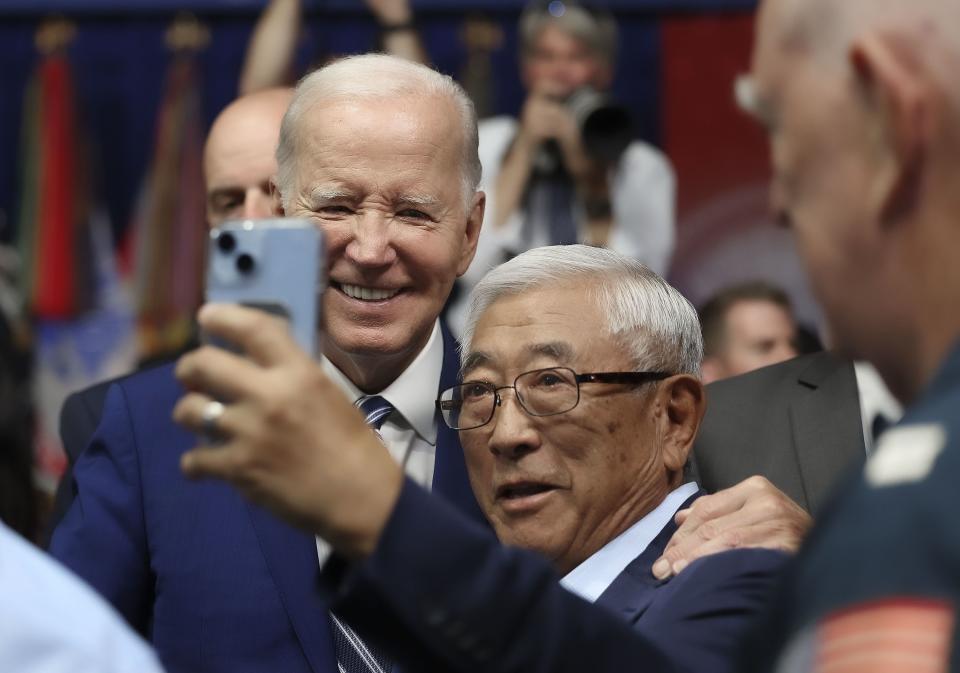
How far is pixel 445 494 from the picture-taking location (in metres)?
2.84

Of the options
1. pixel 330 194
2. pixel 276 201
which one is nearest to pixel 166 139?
pixel 276 201

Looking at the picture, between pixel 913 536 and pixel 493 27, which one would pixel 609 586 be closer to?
pixel 913 536

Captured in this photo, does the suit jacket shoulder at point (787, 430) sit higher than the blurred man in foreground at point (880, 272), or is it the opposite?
the blurred man in foreground at point (880, 272)

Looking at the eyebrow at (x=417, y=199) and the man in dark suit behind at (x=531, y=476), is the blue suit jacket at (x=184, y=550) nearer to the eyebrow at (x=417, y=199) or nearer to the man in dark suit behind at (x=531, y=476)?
the man in dark suit behind at (x=531, y=476)

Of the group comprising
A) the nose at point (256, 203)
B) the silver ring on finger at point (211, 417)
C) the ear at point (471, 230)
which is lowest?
the nose at point (256, 203)

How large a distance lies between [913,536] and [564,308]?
5.77ft

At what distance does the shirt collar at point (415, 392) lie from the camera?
294 centimetres

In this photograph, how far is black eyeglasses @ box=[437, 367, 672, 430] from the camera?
272 centimetres

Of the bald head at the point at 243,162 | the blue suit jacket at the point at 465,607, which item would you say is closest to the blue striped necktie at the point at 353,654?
the blue suit jacket at the point at 465,607

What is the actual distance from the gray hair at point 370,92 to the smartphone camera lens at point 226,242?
5.41 ft

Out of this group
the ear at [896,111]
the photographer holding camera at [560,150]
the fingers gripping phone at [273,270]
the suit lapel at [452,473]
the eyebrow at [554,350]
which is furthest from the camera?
the photographer holding camera at [560,150]

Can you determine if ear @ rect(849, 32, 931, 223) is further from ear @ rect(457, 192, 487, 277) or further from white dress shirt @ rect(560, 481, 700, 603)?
ear @ rect(457, 192, 487, 277)

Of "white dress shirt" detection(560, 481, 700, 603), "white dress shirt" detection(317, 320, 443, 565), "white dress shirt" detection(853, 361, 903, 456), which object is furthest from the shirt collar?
"white dress shirt" detection(853, 361, 903, 456)

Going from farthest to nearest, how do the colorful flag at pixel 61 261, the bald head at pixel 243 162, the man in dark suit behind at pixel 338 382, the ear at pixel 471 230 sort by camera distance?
the colorful flag at pixel 61 261 → the bald head at pixel 243 162 → the ear at pixel 471 230 → the man in dark suit behind at pixel 338 382
